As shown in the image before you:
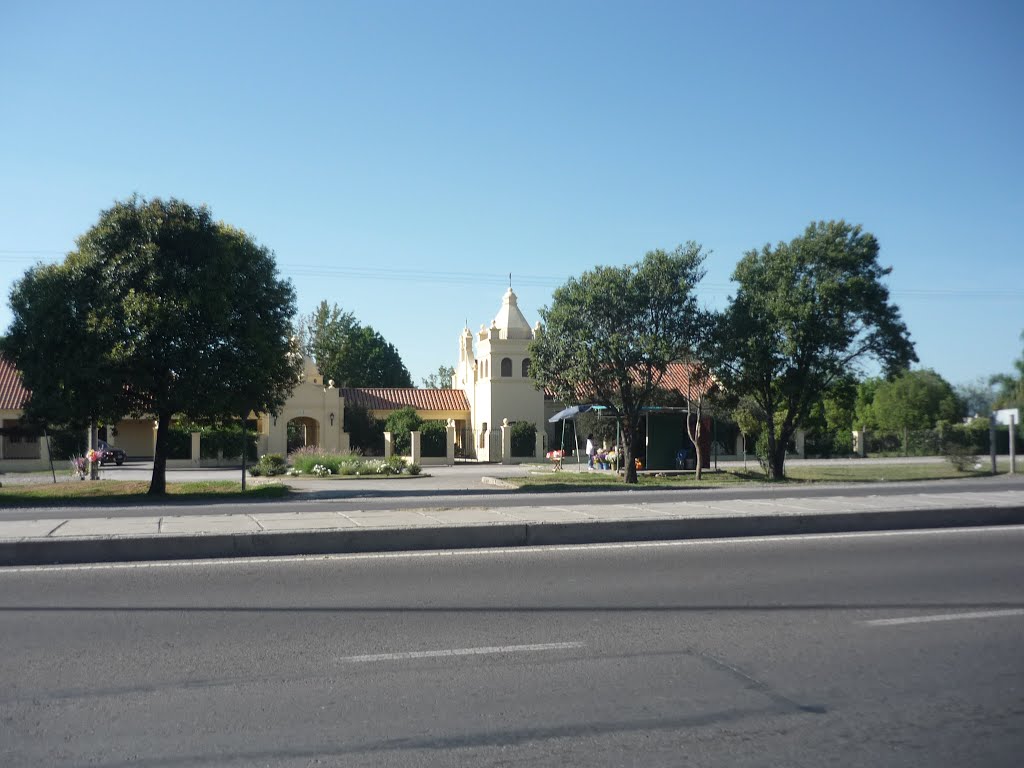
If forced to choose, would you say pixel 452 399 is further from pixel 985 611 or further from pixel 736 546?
pixel 985 611

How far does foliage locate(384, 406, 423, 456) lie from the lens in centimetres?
5022

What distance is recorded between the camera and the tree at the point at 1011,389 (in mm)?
65938

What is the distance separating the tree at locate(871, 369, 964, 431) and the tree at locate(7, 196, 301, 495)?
5185cm

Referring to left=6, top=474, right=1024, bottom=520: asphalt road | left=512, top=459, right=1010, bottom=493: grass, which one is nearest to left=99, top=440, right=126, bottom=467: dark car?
left=6, top=474, right=1024, bottom=520: asphalt road

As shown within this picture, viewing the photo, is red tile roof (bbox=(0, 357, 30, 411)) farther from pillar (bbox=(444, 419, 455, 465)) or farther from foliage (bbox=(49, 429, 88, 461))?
pillar (bbox=(444, 419, 455, 465))

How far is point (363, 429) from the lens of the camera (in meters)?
53.3

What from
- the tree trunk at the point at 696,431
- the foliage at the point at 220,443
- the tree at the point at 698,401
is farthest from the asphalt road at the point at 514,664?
the foliage at the point at 220,443

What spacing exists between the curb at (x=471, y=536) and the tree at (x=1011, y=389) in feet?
171

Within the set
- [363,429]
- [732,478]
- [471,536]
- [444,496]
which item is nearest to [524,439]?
[363,429]

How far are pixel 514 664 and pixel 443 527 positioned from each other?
553cm

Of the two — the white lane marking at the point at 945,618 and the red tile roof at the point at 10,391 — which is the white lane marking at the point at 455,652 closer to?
the white lane marking at the point at 945,618

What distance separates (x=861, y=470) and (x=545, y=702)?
3549 cm

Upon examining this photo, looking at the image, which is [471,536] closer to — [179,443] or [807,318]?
[807,318]

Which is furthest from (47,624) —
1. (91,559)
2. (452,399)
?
(452,399)
